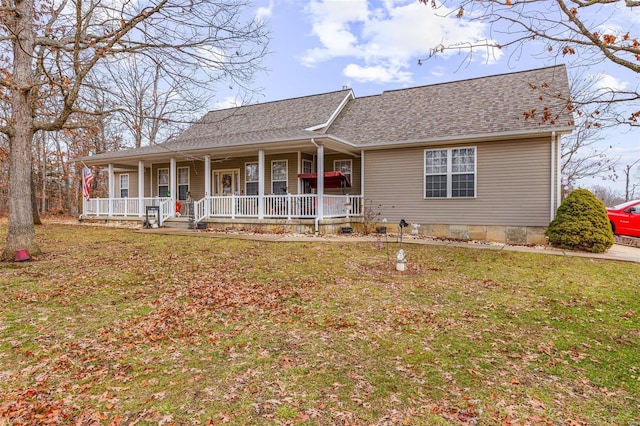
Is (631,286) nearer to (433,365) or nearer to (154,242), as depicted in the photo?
(433,365)

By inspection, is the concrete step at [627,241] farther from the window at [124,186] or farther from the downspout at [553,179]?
the window at [124,186]

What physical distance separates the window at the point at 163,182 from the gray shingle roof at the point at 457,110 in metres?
9.24

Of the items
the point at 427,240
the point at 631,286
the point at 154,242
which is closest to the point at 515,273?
the point at 631,286

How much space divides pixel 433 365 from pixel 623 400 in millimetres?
1561

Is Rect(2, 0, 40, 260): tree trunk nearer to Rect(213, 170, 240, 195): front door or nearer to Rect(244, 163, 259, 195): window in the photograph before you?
Rect(244, 163, 259, 195): window

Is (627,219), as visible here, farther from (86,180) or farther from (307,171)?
(86,180)

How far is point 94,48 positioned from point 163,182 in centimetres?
1298

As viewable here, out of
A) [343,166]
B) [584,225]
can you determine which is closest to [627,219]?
[584,225]

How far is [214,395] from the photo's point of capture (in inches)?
123

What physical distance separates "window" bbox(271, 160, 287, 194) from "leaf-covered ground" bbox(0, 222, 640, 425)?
27.9 ft

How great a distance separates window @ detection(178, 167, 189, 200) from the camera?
18.4m

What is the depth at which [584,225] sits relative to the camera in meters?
9.96

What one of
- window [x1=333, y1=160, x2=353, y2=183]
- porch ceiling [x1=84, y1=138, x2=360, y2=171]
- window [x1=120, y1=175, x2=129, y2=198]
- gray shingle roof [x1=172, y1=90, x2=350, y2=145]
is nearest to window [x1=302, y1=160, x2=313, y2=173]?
porch ceiling [x1=84, y1=138, x2=360, y2=171]

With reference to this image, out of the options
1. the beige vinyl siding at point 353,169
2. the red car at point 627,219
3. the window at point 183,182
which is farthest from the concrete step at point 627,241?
the window at point 183,182
